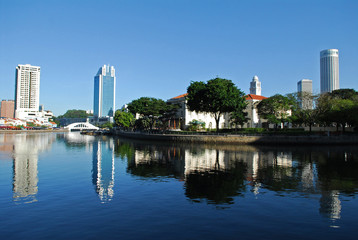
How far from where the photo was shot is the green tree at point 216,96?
59250mm

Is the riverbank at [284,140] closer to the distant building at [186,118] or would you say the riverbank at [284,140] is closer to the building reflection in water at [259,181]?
the building reflection in water at [259,181]

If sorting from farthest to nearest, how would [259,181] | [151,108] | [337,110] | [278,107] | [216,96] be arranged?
[151,108] < [278,107] < [216,96] < [337,110] < [259,181]

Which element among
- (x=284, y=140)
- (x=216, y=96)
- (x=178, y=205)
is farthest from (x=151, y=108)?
(x=178, y=205)

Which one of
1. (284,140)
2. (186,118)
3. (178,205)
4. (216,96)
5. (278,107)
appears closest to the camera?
(178,205)

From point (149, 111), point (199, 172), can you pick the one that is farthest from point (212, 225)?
point (149, 111)

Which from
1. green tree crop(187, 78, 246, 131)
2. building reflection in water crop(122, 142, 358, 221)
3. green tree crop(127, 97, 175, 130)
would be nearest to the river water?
building reflection in water crop(122, 142, 358, 221)

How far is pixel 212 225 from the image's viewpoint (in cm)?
1160

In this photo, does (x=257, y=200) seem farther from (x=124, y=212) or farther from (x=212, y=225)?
(x=124, y=212)

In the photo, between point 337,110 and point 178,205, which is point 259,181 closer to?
point 178,205

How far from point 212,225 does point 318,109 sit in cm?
5951

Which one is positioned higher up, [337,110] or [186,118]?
[337,110]

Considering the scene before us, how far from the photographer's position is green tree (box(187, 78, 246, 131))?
194 ft

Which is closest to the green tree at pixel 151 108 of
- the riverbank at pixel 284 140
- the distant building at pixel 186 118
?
the distant building at pixel 186 118

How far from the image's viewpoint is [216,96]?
58.9m
